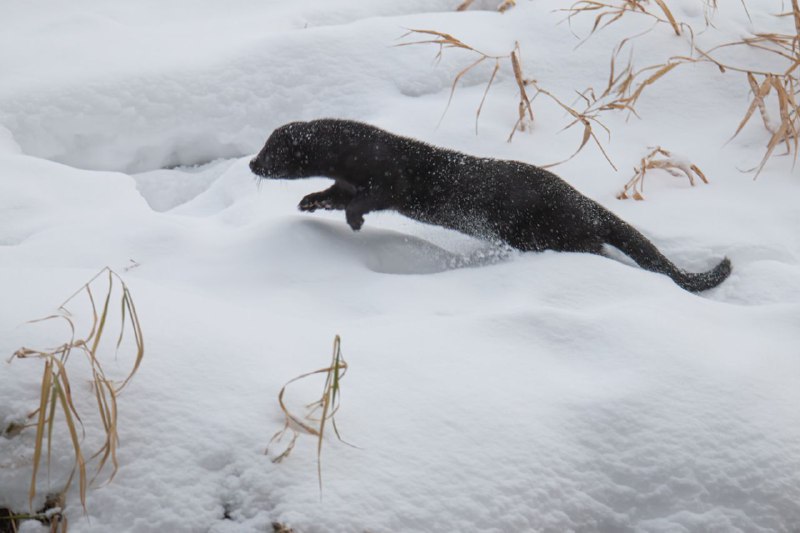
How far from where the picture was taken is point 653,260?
2740 millimetres

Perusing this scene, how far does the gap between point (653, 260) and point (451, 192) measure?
700mm

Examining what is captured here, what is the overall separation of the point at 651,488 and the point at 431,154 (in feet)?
5.39

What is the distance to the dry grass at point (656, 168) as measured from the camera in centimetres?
328

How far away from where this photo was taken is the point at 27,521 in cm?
144

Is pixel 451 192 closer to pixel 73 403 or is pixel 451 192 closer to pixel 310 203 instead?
pixel 310 203

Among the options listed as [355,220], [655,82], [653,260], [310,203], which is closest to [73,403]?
[355,220]

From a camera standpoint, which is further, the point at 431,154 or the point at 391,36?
the point at 391,36

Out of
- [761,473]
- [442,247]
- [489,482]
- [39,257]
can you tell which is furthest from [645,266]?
[39,257]

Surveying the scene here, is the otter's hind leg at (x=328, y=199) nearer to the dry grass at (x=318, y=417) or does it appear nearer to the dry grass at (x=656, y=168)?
the dry grass at (x=656, y=168)

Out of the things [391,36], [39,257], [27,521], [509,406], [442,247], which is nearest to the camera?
[27,521]

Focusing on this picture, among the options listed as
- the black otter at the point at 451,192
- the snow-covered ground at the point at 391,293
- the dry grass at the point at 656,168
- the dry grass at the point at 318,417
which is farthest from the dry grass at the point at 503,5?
the dry grass at the point at 318,417

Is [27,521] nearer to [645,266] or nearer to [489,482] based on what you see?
[489,482]

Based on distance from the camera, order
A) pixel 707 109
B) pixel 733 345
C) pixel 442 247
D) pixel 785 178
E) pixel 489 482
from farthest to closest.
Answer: pixel 707 109
pixel 785 178
pixel 442 247
pixel 733 345
pixel 489 482

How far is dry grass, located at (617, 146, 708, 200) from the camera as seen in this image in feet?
10.8
